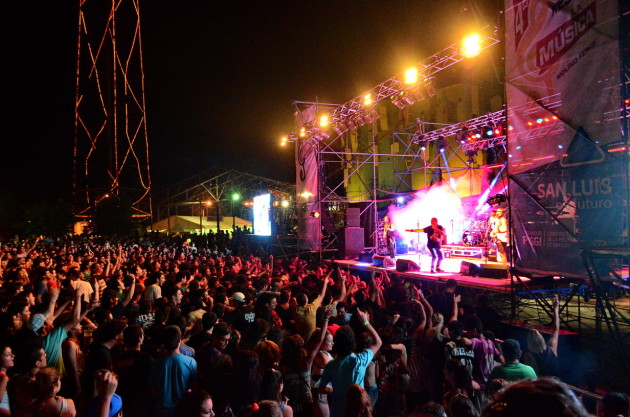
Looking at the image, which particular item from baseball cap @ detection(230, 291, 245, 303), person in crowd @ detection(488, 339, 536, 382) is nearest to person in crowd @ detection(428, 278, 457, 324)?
baseball cap @ detection(230, 291, 245, 303)

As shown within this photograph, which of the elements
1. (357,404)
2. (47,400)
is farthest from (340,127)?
(47,400)

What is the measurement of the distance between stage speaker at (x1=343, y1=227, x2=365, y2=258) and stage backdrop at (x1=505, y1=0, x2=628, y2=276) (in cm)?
1018

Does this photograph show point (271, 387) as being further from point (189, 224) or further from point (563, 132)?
point (189, 224)

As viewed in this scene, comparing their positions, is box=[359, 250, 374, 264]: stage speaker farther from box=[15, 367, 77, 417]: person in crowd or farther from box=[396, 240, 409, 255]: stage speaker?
box=[15, 367, 77, 417]: person in crowd

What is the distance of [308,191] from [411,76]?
7.65m

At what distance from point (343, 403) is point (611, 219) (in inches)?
156

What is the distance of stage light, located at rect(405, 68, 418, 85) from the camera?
12023 millimetres

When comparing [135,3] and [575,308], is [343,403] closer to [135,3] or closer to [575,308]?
[575,308]

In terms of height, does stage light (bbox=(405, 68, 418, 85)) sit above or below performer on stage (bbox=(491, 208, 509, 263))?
above

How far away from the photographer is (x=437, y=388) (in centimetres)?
416

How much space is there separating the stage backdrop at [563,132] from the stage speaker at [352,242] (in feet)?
33.4

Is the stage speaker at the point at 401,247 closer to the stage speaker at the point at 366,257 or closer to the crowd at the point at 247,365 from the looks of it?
the stage speaker at the point at 366,257

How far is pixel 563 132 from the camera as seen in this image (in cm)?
569

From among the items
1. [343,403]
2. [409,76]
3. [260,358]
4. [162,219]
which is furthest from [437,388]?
[162,219]
